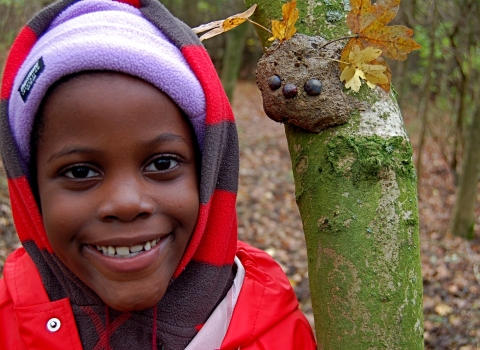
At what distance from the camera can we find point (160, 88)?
1.28 metres

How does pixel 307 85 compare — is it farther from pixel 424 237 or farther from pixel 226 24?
pixel 424 237

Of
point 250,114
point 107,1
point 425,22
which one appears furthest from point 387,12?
point 250,114

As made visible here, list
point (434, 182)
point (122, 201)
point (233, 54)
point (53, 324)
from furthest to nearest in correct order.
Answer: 1. point (434, 182)
2. point (233, 54)
3. point (53, 324)
4. point (122, 201)

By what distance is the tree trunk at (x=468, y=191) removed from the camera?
6.67m

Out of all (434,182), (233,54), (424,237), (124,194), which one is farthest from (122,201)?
(434,182)

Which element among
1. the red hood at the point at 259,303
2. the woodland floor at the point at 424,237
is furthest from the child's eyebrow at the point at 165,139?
the woodland floor at the point at 424,237

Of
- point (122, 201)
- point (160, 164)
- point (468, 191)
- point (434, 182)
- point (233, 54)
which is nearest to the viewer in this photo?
point (122, 201)

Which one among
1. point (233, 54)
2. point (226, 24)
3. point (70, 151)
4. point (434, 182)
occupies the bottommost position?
point (434, 182)

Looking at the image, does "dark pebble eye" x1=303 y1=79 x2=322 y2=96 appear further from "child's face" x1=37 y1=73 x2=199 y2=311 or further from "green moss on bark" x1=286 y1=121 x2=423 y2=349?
"child's face" x1=37 y1=73 x2=199 y2=311

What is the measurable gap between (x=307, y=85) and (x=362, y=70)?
6.1 inches

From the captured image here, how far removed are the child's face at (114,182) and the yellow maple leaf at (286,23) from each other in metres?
0.37

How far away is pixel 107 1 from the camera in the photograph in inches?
56.0

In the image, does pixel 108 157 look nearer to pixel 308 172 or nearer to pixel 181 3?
pixel 308 172

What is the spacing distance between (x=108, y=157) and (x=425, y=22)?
371 inches
